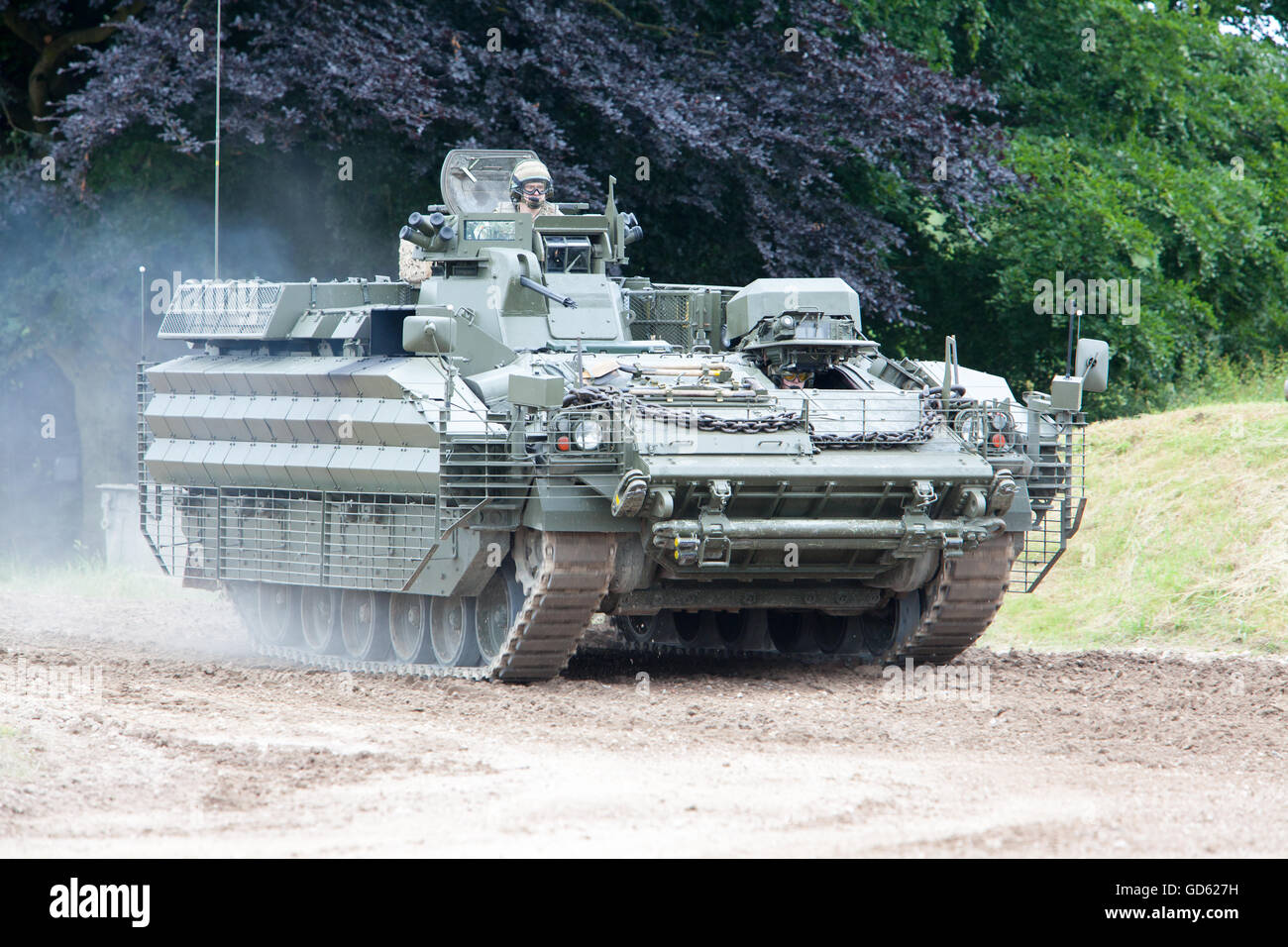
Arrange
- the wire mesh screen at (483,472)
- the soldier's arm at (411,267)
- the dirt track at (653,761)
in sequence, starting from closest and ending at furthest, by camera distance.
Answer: the dirt track at (653,761), the wire mesh screen at (483,472), the soldier's arm at (411,267)

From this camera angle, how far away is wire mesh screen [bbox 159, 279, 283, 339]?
585 inches

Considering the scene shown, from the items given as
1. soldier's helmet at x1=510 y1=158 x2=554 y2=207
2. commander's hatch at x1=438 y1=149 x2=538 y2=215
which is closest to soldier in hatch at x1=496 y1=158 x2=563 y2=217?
soldier's helmet at x1=510 y1=158 x2=554 y2=207

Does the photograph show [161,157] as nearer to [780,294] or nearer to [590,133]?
[590,133]

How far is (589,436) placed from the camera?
455 inches

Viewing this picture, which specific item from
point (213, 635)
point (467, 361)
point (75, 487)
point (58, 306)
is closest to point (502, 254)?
point (467, 361)

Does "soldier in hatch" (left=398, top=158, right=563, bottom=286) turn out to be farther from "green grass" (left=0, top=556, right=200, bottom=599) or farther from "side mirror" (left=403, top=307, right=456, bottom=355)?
"green grass" (left=0, top=556, right=200, bottom=599)

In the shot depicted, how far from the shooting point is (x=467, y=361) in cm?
1327

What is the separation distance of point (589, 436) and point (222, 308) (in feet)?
16.3

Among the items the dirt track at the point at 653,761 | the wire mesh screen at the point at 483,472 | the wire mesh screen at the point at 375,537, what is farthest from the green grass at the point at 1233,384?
the wire mesh screen at the point at 483,472

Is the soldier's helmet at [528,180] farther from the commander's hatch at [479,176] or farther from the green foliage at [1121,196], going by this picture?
the green foliage at [1121,196]

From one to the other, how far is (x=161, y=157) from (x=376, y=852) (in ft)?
47.0

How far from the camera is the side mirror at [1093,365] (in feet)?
41.9

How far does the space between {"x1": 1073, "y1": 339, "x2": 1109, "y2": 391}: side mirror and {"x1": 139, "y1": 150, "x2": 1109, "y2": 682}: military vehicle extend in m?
0.04

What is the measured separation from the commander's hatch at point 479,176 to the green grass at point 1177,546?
18.4 ft
